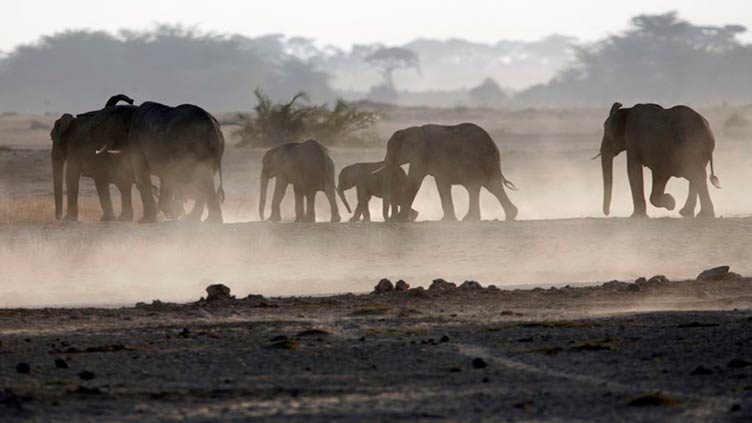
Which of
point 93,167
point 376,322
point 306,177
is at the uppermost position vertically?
point 93,167

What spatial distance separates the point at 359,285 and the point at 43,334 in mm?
5530

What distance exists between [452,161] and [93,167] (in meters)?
4.67

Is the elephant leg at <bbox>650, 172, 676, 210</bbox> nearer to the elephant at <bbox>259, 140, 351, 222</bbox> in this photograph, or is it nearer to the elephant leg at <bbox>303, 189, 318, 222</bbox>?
the elephant at <bbox>259, 140, 351, 222</bbox>

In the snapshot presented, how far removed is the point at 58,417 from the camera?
9.79 metres

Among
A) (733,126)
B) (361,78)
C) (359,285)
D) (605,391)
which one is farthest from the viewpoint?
(361,78)

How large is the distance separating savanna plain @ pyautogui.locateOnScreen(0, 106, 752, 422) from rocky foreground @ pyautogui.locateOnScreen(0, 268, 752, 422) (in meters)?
0.02

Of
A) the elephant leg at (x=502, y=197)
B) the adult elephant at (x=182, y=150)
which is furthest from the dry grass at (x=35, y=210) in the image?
the elephant leg at (x=502, y=197)

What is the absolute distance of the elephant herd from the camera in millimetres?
23938

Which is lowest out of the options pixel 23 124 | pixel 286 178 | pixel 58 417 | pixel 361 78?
pixel 58 417

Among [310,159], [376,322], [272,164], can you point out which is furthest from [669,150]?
[376,322]

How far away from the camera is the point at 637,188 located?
982 inches

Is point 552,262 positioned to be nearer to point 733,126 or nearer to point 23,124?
point 733,126

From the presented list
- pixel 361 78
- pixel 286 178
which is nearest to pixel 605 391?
pixel 286 178

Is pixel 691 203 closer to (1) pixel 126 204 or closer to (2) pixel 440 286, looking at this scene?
(1) pixel 126 204
